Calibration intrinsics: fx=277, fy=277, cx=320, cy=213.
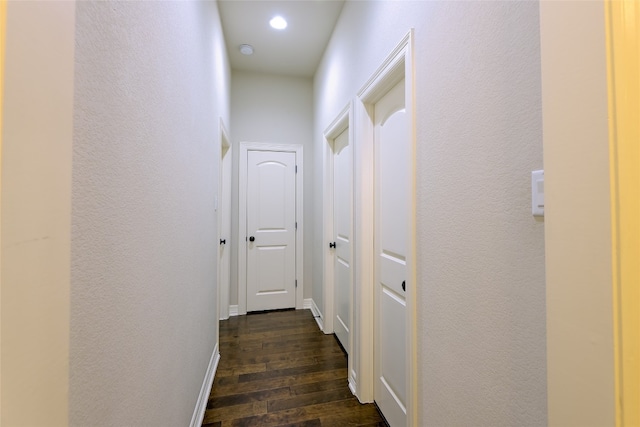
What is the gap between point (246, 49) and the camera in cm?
287

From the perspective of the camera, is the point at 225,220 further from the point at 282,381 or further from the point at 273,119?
the point at 282,381

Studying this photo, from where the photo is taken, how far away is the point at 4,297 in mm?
353

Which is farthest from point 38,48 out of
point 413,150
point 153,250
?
point 413,150

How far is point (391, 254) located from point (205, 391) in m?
1.49

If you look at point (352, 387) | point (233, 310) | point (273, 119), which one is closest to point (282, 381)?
point (352, 387)

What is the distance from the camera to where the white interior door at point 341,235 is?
238 cm

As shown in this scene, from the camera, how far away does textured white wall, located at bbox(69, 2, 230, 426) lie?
57 cm

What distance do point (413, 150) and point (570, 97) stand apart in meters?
0.69

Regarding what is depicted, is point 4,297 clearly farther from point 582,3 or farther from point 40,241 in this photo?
point 582,3

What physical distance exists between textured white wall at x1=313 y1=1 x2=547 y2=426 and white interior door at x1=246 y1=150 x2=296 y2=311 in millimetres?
2355

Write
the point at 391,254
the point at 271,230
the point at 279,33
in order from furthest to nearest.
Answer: the point at 271,230, the point at 279,33, the point at 391,254

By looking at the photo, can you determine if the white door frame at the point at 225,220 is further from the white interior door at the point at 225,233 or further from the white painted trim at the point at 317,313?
the white painted trim at the point at 317,313

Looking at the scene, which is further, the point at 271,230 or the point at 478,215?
the point at 271,230

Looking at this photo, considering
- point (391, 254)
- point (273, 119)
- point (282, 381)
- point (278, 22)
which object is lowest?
point (282, 381)
